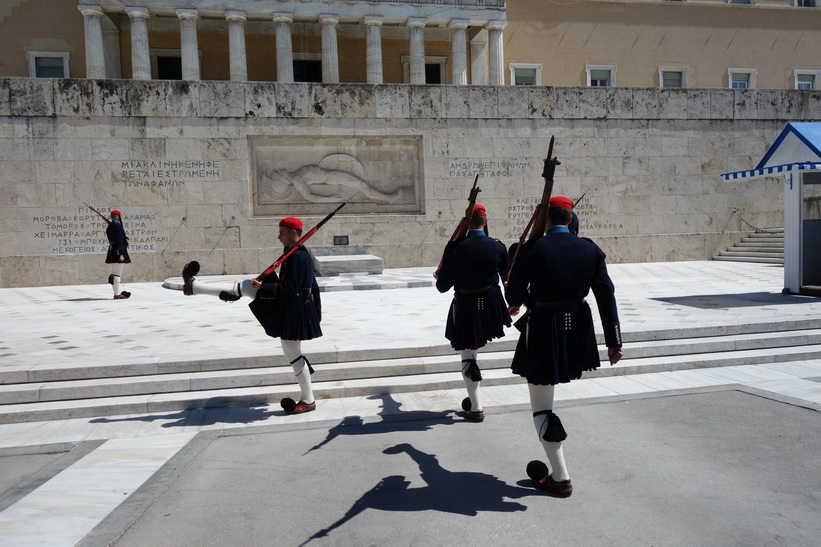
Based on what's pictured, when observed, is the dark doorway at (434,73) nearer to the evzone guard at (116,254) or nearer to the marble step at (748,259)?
the marble step at (748,259)

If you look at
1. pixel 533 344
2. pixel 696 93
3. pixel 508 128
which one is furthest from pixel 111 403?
pixel 696 93

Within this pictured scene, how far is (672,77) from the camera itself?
3309 centimetres

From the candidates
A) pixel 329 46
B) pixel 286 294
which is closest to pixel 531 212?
pixel 286 294

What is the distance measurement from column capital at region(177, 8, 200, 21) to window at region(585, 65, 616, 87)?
1962 cm

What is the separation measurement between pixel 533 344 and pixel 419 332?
4.06 m

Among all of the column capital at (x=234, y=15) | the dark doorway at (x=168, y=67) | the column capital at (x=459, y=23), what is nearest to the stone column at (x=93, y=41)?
the dark doorway at (x=168, y=67)

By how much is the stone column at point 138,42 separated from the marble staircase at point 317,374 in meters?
24.2

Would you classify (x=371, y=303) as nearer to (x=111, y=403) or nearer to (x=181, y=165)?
(x=111, y=403)

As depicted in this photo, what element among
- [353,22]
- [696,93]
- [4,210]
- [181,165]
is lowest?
[4,210]

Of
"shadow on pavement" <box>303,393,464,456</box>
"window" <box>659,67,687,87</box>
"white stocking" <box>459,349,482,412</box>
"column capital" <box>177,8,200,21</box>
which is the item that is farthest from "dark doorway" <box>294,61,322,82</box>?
"white stocking" <box>459,349,482,412</box>

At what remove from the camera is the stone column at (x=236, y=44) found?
27328mm

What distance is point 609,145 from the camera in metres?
17.5

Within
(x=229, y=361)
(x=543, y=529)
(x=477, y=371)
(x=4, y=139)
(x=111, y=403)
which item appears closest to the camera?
(x=543, y=529)

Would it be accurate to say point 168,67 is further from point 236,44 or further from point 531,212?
point 531,212
